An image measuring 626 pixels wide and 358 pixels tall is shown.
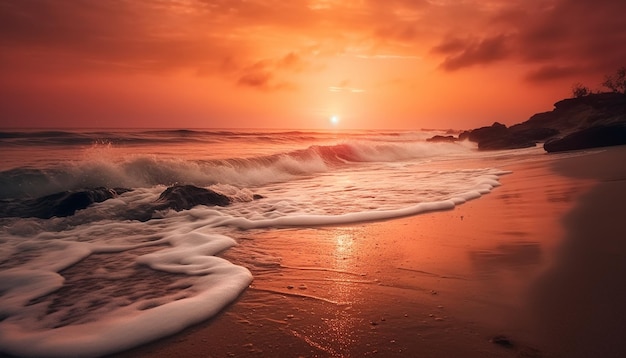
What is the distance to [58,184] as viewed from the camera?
36.1ft

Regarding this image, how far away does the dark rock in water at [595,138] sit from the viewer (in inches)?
670

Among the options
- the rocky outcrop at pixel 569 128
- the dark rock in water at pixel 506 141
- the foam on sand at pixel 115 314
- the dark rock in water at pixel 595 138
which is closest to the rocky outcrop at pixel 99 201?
the foam on sand at pixel 115 314

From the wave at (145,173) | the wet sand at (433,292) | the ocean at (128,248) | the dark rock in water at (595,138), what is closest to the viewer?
the wet sand at (433,292)

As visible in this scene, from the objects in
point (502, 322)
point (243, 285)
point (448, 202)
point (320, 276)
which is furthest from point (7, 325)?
point (448, 202)

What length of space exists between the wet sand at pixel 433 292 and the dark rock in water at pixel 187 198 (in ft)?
9.54

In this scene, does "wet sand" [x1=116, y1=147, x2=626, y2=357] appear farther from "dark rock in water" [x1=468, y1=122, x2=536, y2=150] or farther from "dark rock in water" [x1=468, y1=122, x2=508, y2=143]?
"dark rock in water" [x1=468, y1=122, x2=508, y2=143]

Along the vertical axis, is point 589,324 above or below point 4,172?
below

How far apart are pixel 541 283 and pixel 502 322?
82 centimetres

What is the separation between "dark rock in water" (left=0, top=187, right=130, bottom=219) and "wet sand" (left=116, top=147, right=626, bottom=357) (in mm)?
4513

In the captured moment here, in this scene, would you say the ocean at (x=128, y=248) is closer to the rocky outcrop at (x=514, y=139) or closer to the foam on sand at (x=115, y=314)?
the foam on sand at (x=115, y=314)

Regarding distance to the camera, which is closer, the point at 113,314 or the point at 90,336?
the point at 90,336

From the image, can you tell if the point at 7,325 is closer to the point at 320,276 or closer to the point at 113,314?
the point at 113,314

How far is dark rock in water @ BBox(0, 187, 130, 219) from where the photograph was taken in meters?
7.28

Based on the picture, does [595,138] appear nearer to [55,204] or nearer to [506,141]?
[506,141]
